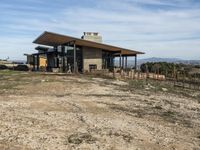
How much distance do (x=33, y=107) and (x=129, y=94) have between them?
9514 millimetres

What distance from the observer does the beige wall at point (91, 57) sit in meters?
49.0

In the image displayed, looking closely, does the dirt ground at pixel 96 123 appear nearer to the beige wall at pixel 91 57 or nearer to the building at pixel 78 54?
the building at pixel 78 54

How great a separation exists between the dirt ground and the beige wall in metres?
24.6

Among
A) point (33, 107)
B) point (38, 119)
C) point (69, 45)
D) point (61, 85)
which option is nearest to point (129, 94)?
point (61, 85)

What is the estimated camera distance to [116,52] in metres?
55.1

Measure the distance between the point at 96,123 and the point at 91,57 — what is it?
113 feet

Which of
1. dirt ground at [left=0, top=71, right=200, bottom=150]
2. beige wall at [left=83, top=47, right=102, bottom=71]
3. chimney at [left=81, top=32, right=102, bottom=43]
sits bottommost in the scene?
dirt ground at [left=0, top=71, right=200, bottom=150]

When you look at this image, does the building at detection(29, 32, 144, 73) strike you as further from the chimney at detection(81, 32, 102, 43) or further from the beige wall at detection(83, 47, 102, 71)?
the chimney at detection(81, 32, 102, 43)

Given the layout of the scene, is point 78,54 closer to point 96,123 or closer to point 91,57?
point 91,57

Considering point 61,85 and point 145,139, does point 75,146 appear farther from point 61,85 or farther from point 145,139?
point 61,85

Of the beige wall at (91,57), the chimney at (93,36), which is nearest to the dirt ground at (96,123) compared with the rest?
the beige wall at (91,57)

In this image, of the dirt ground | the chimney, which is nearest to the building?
the chimney

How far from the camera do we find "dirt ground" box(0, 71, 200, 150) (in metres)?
12.7

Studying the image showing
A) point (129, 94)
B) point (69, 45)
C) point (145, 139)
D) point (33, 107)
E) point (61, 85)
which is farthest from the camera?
point (69, 45)
